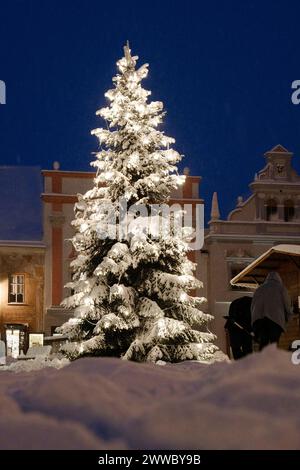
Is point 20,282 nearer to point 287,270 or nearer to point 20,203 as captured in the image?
point 20,203

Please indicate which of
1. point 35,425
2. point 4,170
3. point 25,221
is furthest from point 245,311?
point 4,170

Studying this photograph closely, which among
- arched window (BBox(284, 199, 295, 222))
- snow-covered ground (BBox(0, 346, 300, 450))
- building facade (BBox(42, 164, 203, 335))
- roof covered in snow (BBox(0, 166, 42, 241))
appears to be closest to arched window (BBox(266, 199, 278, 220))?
arched window (BBox(284, 199, 295, 222))

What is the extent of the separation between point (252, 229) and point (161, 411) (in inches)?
1321

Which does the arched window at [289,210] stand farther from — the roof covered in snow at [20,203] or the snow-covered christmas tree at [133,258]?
the snow-covered christmas tree at [133,258]

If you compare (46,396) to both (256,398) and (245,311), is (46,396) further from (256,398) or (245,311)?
(245,311)

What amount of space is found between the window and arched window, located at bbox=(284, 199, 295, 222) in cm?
1239

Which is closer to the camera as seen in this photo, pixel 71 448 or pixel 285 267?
pixel 71 448

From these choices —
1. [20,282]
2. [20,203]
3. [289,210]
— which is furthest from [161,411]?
[20,203]

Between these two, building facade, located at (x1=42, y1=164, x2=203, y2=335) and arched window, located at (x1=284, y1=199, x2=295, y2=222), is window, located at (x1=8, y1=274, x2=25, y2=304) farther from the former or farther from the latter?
arched window, located at (x1=284, y1=199, x2=295, y2=222)

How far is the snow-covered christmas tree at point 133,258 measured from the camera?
1875cm

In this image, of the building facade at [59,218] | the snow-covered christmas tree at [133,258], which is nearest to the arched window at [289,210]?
the building facade at [59,218]

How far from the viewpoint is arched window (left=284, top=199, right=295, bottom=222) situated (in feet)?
125

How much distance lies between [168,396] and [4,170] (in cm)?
3865

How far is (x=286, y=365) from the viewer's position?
18.0 feet
